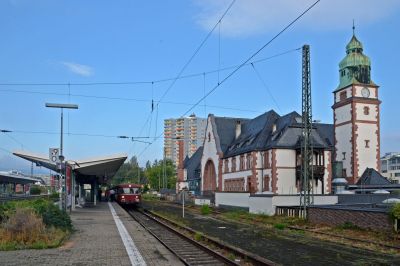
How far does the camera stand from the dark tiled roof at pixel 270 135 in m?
49.7

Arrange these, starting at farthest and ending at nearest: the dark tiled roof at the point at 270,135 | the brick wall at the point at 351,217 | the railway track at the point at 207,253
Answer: the dark tiled roof at the point at 270,135 → the brick wall at the point at 351,217 → the railway track at the point at 207,253

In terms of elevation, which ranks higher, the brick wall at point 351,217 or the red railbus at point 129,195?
the brick wall at point 351,217

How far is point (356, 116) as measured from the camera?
60219 millimetres

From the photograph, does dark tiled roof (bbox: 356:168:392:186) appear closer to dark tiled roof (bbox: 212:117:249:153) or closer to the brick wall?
dark tiled roof (bbox: 212:117:249:153)

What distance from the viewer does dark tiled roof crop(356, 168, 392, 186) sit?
5512 cm

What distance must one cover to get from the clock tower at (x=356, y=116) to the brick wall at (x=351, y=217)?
116ft

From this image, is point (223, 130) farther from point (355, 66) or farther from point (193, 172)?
point (193, 172)

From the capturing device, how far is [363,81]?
204ft

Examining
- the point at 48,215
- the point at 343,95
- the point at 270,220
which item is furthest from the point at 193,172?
the point at 48,215

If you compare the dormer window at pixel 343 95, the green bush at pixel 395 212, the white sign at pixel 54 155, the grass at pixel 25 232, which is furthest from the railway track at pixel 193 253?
the dormer window at pixel 343 95

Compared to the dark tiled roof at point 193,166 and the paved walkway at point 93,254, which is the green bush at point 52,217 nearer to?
the paved walkway at point 93,254

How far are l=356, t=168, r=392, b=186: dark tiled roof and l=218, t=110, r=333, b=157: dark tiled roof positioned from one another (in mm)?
6393

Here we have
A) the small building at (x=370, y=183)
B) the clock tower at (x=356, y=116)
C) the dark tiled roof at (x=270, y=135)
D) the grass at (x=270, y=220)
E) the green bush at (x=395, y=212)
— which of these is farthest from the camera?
the clock tower at (x=356, y=116)

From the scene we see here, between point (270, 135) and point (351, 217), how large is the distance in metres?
31.7
